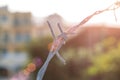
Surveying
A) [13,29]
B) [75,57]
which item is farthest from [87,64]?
[13,29]

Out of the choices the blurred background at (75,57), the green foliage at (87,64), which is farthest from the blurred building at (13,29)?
the green foliage at (87,64)

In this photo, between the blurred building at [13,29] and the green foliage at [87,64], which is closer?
the green foliage at [87,64]

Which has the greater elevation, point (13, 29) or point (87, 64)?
point (87, 64)

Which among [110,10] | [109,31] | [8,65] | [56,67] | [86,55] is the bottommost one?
[8,65]

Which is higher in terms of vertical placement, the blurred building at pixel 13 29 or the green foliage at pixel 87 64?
the green foliage at pixel 87 64

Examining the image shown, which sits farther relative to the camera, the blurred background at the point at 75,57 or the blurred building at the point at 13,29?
the blurred building at the point at 13,29

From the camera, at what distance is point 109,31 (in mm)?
18938

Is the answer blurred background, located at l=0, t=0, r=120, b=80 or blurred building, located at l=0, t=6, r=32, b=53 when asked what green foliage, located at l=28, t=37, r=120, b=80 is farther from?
blurred building, located at l=0, t=6, r=32, b=53

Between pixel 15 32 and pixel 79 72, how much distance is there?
15684mm

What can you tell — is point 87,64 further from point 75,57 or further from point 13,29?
point 13,29

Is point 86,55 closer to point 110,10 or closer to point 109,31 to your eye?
point 109,31

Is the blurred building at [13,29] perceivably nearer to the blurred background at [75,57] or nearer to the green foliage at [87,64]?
the blurred background at [75,57]

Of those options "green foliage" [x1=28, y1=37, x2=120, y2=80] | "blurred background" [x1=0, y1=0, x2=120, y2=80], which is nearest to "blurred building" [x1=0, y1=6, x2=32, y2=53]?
"blurred background" [x1=0, y1=0, x2=120, y2=80]

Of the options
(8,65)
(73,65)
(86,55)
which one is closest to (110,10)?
(73,65)
